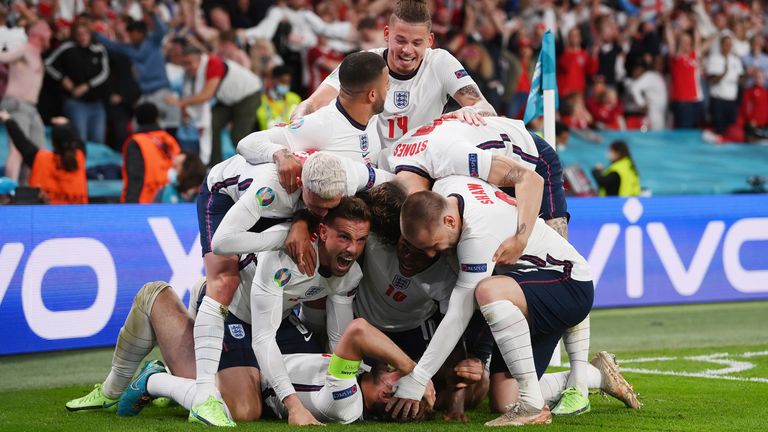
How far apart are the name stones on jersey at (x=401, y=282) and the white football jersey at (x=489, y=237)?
1.71 feet

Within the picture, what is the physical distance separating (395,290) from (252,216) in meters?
0.98

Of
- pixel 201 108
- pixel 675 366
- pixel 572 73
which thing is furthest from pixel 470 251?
pixel 572 73

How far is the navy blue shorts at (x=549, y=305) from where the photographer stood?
20.4ft

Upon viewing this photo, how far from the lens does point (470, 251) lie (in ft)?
19.5

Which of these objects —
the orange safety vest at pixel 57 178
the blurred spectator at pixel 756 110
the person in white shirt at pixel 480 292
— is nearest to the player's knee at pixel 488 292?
the person in white shirt at pixel 480 292

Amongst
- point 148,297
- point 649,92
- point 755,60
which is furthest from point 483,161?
point 755,60

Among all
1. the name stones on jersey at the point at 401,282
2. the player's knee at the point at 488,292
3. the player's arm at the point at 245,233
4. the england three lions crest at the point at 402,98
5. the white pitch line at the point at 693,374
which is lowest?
the white pitch line at the point at 693,374

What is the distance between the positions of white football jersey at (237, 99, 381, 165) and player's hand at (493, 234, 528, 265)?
3.68 ft

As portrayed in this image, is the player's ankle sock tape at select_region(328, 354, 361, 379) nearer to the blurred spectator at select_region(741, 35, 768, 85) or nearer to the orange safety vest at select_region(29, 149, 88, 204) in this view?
the orange safety vest at select_region(29, 149, 88, 204)

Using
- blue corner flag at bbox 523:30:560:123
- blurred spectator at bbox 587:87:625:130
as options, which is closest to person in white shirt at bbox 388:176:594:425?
blue corner flag at bbox 523:30:560:123

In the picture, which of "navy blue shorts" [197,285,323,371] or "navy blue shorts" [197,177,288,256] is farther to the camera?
"navy blue shorts" [197,177,288,256]

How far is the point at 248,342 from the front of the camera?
6719 mm

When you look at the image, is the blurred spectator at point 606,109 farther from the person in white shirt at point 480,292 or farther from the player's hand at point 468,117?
the person in white shirt at point 480,292

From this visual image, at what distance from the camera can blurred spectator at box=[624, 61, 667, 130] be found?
19.9 metres
